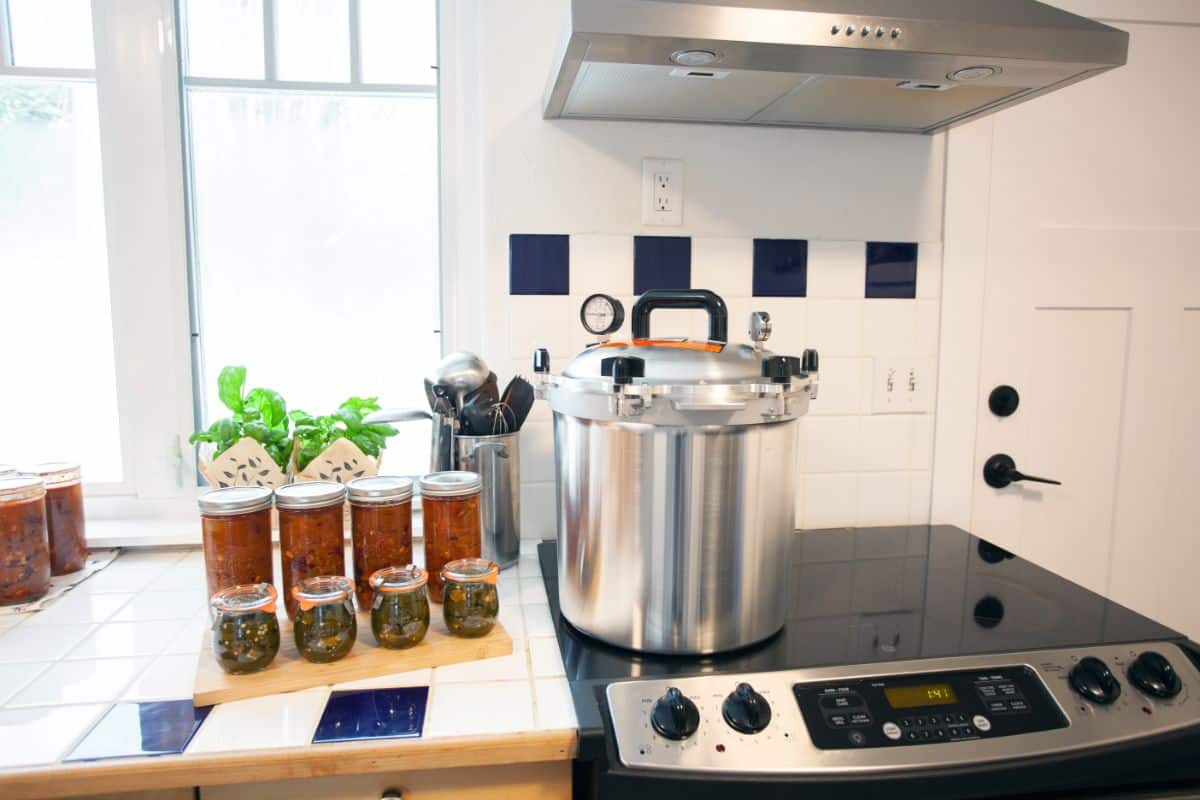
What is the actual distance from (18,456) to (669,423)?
132 centimetres

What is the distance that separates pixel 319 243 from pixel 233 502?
66 centimetres

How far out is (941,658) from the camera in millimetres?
870

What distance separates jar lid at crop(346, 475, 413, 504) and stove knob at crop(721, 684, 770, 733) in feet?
1.59

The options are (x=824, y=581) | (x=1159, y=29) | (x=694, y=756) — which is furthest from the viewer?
(x=1159, y=29)

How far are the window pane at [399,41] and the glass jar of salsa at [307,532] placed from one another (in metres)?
0.84

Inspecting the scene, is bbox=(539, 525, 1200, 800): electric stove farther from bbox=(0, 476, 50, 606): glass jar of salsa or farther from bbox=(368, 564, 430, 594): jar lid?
bbox=(0, 476, 50, 606): glass jar of salsa

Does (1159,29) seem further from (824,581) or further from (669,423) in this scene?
(669,423)

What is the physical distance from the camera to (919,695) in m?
0.82

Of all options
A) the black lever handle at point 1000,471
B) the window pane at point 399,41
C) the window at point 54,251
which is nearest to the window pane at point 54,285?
the window at point 54,251

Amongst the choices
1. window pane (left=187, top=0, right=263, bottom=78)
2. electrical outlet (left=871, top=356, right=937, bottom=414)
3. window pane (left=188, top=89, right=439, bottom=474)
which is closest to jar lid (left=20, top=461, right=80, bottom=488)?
window pane (left=188, top=89, right=439, bottom=474)

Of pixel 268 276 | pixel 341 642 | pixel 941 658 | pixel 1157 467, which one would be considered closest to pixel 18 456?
pixel 268 276

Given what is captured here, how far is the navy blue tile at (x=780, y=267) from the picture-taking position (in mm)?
1361

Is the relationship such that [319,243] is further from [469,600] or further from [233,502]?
[469,600]

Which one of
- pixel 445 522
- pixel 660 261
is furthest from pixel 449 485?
pixel 660 261
